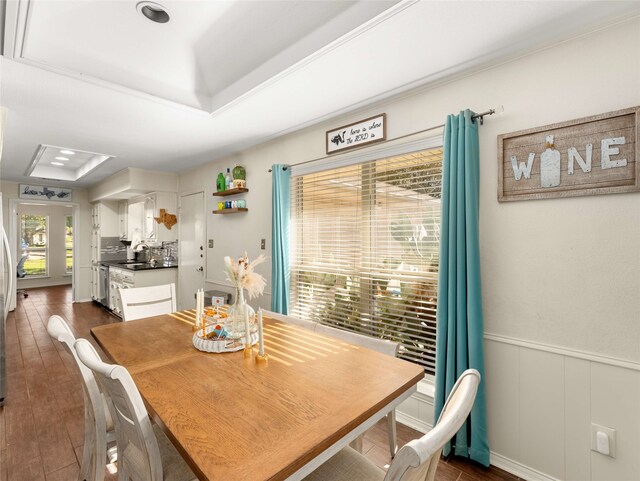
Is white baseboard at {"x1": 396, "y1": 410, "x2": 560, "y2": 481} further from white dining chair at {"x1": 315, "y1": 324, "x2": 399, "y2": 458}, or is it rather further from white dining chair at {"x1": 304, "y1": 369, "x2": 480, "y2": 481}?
white dining chair at {"x1": 304, "y1": 369, "x2": 480, "y2": 481}

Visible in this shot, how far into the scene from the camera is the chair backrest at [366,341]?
1.74 metres

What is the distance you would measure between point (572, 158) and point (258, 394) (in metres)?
1.91

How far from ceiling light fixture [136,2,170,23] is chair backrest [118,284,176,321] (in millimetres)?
1823

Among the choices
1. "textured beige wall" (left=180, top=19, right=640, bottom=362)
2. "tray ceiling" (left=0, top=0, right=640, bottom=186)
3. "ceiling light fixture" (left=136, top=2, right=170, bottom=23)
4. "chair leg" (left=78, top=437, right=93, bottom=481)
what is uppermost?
"ceiling light fixture" (left=136, top=2, right=170, bottom=23)

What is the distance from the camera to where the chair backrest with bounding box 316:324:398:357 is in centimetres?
174

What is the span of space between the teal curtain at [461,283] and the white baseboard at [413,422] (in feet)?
0.91

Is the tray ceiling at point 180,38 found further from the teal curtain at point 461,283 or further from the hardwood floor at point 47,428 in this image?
the hardwood floor at point 47,428

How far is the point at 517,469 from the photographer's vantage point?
1873 mm

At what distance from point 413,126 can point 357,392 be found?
1.88 metres

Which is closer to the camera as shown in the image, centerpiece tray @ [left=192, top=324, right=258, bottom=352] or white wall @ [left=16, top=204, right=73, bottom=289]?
centerpiece tray @ [left=192, top=324, right=258, bottom=352]

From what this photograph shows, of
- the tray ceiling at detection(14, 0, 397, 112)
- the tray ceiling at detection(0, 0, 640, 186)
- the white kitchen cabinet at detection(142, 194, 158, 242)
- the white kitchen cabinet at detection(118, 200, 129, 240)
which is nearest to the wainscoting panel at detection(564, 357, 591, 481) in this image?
the tray ceiling at detection(0, 0, 640, 186)

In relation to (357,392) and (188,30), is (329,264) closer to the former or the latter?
(357,392)

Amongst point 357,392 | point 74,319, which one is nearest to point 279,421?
point 357,392

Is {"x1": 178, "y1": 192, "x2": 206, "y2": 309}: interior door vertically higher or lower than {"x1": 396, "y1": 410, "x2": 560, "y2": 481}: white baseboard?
higher
